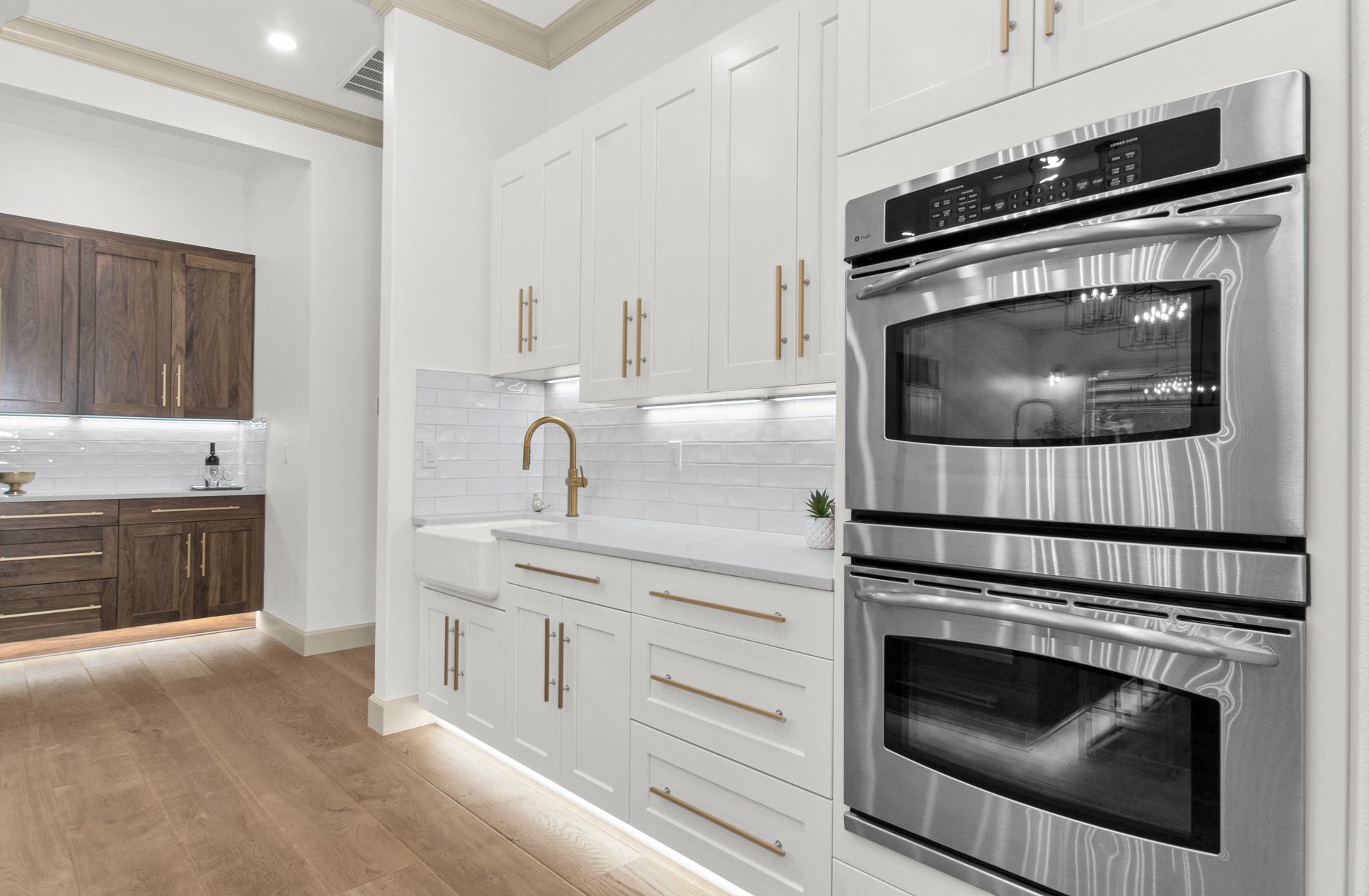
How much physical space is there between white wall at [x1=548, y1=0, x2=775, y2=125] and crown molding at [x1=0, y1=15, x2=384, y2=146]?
1524mm

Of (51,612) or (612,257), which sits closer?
(612,257)

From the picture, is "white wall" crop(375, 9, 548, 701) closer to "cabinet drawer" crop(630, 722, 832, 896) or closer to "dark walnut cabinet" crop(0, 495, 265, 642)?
"cabinet drawer" crop(630, 722, 832, 896)

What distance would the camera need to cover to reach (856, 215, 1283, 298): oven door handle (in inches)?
42.1

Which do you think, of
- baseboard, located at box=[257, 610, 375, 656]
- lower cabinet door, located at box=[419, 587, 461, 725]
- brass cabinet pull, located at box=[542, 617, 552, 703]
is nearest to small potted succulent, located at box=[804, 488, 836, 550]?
brass cabinet pull, located at box=[542, 617, 552, 703]

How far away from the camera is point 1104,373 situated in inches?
47.1

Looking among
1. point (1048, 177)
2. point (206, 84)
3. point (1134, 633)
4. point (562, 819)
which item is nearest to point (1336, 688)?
point (1134, 633)

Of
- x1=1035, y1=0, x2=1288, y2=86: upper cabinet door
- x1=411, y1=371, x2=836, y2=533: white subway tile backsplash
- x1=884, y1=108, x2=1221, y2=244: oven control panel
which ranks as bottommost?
x1=411, y1=371, x2=836, y2=533: white subway tile backsplash

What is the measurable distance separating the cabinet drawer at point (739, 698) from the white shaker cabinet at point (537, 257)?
132cm

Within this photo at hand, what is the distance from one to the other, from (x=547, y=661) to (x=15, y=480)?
12.8ft

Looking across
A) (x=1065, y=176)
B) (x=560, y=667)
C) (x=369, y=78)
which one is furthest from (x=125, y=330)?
(x=1065, y=176)

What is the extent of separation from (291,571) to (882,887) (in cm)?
399

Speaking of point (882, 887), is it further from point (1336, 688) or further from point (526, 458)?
point (526, 458)

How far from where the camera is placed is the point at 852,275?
158 centimetres

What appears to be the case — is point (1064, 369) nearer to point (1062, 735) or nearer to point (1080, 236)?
point (1080, 236)
